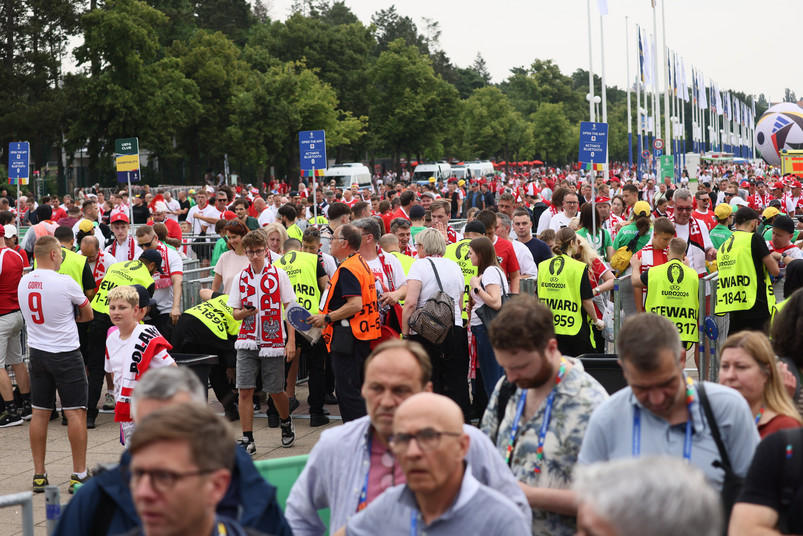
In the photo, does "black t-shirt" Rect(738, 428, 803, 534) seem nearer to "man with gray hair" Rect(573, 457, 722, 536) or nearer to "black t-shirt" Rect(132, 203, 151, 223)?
"man with gray hair" Rect(573, 457, 722, 536)

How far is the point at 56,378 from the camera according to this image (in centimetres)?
820

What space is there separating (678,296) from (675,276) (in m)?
0.20

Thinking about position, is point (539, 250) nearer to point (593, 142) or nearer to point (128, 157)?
point (593, 142)

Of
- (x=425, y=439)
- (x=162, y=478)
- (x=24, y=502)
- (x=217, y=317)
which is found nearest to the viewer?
Result: (x=162, y=478)

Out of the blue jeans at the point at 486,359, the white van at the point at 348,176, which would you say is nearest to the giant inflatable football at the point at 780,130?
the white van at the point at 348,176

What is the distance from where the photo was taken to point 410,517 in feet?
10.3

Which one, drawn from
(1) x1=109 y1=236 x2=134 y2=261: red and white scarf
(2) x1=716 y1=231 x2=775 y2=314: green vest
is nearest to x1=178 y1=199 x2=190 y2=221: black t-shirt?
(1) x1=109 y1=236 x2=134 y2=261: red and white scarf

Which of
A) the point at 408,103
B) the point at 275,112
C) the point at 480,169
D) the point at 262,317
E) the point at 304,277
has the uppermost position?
the point at 408,103

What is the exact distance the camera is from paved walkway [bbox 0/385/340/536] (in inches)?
314

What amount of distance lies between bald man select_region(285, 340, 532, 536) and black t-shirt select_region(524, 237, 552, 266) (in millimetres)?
7175

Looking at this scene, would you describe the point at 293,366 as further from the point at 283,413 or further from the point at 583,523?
the point at 583,523

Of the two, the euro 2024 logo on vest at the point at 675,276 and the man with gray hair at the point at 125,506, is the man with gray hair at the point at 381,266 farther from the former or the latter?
the man with gray hair at the point at 125,506

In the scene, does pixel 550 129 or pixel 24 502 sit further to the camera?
pixel 550 129

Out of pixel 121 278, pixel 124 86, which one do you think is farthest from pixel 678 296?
pixel 124 86
